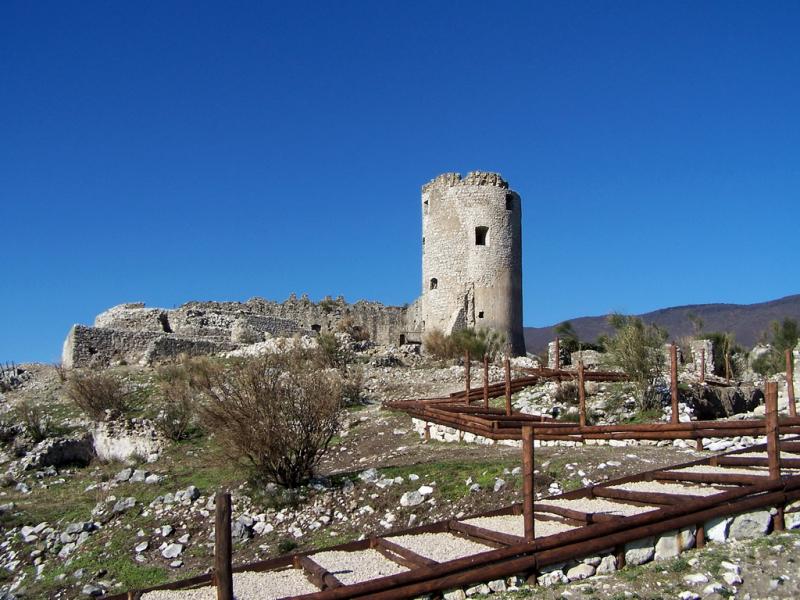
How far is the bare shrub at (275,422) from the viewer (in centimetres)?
990

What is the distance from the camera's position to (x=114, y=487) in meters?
11.6

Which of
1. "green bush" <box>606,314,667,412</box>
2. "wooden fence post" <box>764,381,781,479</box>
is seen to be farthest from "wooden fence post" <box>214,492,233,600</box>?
"green bush" <box>606,314,667,412</box>

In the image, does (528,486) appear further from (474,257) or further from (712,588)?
(474,257)

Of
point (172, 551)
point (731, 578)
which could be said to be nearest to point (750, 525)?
point (731, 578)

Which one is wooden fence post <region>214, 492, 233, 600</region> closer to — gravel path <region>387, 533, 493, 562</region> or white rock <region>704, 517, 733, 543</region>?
gravel path <region>387, 533, 493, 562</region>

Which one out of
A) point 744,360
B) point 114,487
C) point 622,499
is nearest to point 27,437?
point 114,487

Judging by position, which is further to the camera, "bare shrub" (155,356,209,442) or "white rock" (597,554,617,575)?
"bare shrub" (155,356,209,442)

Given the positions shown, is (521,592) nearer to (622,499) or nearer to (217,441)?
(622,499)

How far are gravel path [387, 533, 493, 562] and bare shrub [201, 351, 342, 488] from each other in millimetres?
3528

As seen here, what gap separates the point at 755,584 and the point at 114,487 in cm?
915

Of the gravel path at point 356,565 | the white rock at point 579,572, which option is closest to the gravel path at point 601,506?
the white rock at point 579,572

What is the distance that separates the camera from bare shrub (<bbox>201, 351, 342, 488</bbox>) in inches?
390

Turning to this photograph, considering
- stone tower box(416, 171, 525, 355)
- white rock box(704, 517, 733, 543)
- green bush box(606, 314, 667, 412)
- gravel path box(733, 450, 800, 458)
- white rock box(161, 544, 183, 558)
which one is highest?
stone tower box(416, 171, 525, 355)

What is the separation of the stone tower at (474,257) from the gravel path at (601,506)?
66.6ft
